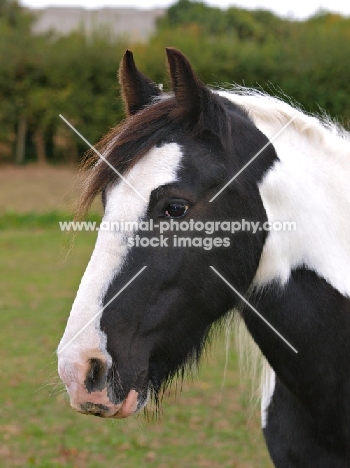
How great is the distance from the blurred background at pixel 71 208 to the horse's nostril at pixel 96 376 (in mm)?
450

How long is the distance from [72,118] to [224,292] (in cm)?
1983

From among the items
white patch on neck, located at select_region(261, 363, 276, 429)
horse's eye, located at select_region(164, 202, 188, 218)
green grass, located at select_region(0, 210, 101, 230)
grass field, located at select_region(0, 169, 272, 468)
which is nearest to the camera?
A: horse's eye, located at select_region(164, 202, 188, 218)

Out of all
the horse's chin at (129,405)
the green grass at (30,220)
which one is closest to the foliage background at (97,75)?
the green grass at (30,220)

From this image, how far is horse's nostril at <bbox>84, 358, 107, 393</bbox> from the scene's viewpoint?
2.14 metres

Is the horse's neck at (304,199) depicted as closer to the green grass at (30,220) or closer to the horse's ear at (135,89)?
the horse's ear at (135,89)

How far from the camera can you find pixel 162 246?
2273mm

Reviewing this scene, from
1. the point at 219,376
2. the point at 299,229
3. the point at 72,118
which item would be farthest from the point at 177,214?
the point at 72,118

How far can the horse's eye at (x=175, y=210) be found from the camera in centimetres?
227

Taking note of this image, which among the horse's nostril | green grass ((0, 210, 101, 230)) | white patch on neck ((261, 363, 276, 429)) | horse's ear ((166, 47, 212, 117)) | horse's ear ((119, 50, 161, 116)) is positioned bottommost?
green grass ((0, 210, 101, 230))

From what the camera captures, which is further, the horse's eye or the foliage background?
the foliage background

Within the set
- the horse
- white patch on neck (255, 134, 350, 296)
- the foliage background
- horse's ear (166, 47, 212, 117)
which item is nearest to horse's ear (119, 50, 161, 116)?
the horse

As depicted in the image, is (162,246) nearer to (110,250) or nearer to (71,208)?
(110,250)

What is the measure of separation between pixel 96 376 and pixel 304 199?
108 cm

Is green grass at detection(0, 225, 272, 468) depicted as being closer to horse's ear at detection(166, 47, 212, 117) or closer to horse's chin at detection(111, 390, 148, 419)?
horse's chin at detection(111, 390, 148, 419)
